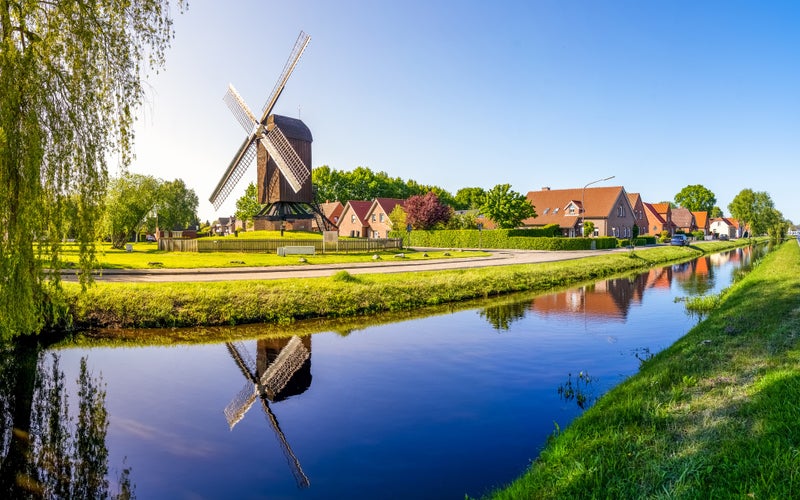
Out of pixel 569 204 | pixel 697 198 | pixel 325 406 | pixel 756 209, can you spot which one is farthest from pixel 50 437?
pixel 697 198

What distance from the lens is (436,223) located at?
66875 mm

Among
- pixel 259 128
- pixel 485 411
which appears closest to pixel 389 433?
pixel 485 411

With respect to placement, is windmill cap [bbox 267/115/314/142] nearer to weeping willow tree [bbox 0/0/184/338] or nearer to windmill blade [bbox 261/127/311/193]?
windmill blade [bbox 261/127/311/193]

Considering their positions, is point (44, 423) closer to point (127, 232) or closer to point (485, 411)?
point (485, 411)

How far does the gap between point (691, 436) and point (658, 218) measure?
10699 cm

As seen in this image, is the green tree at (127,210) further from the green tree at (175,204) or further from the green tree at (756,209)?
the green tree at (756,209)

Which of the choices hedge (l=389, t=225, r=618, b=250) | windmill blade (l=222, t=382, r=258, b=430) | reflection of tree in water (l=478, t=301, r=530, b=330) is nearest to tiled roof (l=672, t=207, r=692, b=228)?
hedge (l=389, t=225, r=618, b=250)

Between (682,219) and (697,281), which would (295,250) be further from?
(682,219)

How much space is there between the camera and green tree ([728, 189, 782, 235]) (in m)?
123

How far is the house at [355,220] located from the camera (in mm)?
78375

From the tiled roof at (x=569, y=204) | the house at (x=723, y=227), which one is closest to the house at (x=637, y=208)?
the tiled roof at (x=569, y=204)

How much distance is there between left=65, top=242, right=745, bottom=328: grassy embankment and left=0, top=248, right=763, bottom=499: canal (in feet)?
9.48

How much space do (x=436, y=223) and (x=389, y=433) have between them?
58659 mm

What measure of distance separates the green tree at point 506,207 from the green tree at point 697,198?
11539 cm
